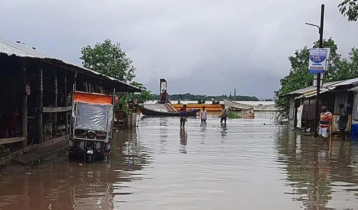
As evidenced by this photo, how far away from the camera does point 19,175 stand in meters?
10.7

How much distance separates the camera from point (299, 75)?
128ft

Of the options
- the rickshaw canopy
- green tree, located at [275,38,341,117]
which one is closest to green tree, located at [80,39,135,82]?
green tree, located at [275,38,341,117]

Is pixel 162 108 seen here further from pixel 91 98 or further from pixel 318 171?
pixel 318 171

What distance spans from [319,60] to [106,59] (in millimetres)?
18611

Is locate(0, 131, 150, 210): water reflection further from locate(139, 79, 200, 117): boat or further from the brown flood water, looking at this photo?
locate(139, 79, 200, 117): boat

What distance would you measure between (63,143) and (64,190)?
8.59 metres

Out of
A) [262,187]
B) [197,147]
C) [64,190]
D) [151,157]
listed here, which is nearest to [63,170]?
[64,190]

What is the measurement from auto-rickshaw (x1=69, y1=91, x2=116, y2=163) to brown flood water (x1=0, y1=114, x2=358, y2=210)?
438 millimetres

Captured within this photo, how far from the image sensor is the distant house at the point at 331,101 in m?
21.6

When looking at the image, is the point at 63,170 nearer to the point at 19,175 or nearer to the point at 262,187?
the point at 19,175

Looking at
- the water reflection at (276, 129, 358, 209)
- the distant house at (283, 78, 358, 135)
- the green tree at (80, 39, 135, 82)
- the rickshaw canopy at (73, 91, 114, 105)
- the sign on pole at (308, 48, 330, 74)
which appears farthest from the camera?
the green tree at (80, 39, 135, 82)

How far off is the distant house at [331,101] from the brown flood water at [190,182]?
6.26 metres

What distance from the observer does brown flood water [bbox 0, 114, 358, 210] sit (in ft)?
27.0

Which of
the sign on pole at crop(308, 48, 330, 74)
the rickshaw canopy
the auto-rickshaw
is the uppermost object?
the sign on pole at crop(308, 48, 330, 74)
